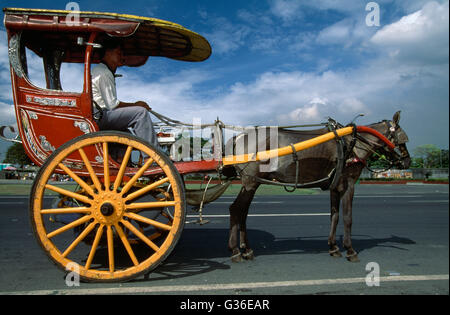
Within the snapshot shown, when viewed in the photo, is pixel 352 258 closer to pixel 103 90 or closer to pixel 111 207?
pixel 111 207

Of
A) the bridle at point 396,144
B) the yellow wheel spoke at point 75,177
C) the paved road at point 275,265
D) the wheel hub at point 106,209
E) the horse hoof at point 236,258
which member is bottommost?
the paved road at point 275,265

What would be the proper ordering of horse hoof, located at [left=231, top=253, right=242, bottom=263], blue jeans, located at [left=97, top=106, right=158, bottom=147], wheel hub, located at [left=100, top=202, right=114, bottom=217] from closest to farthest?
1. wheel hub, located at [left=100, top=202, right=114, bottom=217]
2. blue jeans, located at [left=97, top=106, right=158, bottom=147]
3. horse hoof, located at [left=231, top=253, right=242, bottom=263]

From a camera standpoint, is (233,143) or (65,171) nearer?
(65,171)

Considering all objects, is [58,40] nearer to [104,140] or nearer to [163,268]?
[104,140]

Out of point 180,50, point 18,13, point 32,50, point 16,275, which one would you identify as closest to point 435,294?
point 180,50

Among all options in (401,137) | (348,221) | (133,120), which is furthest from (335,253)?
(133,120)

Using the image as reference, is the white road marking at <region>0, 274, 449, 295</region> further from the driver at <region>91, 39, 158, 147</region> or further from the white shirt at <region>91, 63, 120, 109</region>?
the white shirt at <region>91, 63, 120, 109</region>

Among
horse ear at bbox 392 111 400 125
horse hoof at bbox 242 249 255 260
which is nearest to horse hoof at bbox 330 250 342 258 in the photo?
horse hoof at bbox 242 249 255 260

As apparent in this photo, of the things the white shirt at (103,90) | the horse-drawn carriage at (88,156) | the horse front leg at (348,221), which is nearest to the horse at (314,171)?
the horse front leg at (348,221)

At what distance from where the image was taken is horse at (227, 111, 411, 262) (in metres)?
4.03

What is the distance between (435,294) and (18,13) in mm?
4911

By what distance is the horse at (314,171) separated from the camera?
403 centimetres

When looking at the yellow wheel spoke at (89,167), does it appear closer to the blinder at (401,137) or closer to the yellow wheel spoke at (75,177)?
the yellow wheel spoke at (75,177)
